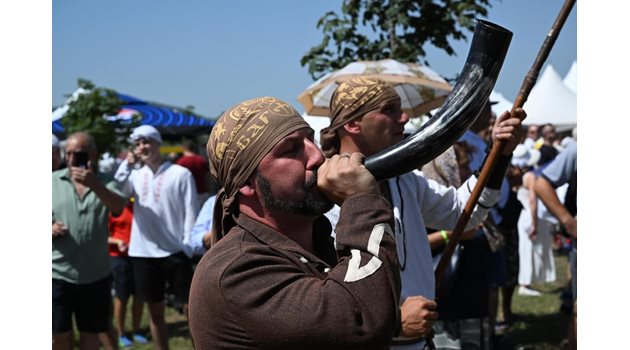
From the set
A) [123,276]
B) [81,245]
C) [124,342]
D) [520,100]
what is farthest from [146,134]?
[520,100]

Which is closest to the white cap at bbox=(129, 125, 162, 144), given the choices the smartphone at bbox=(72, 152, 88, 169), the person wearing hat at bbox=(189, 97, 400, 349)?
the smartphone at bbox=(72, 152, 88, 169)

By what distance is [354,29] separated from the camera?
7992 millimetres

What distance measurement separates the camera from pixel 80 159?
20.4 feet

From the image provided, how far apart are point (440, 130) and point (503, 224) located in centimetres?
601

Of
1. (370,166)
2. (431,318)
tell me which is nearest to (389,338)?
(370,166)

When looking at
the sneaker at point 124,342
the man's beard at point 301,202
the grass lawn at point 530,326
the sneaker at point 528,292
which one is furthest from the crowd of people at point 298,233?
the sneaker at point 528,292

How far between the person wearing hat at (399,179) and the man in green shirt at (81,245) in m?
3.14

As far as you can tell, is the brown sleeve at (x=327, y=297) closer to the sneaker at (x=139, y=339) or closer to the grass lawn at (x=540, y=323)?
the grass lawn at (x=540, y=323)

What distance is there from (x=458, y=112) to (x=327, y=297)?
2.47 ft

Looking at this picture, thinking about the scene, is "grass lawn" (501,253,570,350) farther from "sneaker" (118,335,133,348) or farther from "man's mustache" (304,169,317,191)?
"man's mustache" (304,169,317,191)

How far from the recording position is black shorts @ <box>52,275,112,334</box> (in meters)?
6.07

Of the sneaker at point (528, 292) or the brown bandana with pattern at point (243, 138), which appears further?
the sneaker at point (528, 292)

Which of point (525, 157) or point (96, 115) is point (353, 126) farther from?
point (96, 115)

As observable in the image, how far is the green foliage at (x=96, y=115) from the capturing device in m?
12.6
